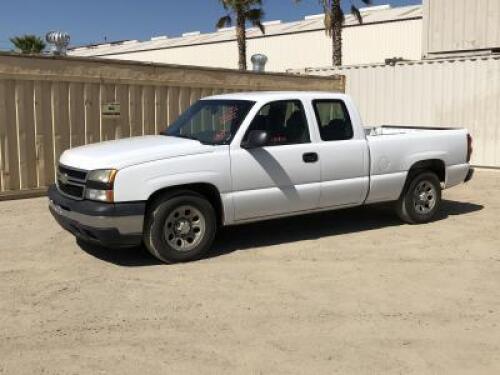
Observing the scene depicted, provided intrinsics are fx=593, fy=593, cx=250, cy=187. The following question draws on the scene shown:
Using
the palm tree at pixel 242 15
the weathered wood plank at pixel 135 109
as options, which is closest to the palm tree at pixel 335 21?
the palm tree at pixel 242 15

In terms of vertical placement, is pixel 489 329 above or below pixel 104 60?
below

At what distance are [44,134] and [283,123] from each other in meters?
5.01

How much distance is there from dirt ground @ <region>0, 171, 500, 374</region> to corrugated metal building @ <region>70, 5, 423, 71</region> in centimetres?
2512

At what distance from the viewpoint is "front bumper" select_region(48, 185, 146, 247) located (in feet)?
18.6

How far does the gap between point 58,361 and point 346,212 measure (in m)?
5.80

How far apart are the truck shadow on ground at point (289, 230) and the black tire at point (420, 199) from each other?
25 cm

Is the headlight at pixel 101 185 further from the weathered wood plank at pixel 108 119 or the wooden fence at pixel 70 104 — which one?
the weathered wood plank at pixel 108 119

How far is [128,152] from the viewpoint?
594 cm

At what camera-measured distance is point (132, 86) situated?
1101 cm

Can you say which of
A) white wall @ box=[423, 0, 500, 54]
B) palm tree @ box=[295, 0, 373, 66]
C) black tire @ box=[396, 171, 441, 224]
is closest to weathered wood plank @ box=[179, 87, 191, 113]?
black tire @ box=[396, 171, 441, 224]

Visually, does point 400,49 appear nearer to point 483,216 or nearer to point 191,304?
point 483,216

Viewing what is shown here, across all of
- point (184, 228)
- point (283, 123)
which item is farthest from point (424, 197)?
point (184, 228)

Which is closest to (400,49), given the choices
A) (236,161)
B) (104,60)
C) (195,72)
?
(195,72)

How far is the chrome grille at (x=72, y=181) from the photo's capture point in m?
5.93
